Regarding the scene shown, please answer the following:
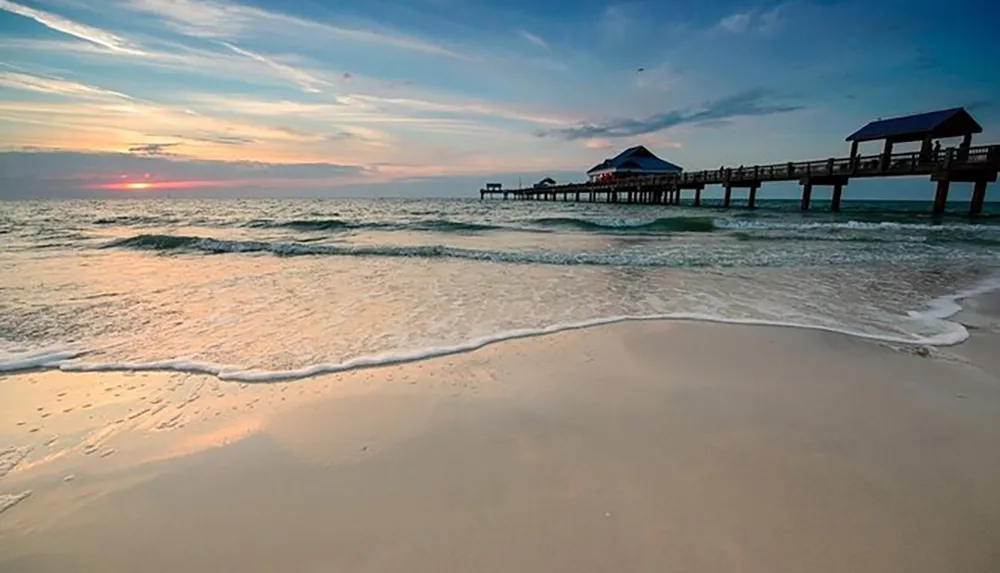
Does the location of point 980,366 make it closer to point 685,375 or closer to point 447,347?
point 685,375

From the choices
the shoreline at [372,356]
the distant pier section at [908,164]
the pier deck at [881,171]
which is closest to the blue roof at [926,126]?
the distant pier section at [908,164]

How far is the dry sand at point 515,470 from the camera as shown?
1.98 metres

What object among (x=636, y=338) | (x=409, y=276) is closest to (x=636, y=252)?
(x=409, y=276)

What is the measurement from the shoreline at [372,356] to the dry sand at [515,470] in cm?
18

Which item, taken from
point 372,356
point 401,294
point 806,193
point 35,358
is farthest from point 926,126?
point 35,358

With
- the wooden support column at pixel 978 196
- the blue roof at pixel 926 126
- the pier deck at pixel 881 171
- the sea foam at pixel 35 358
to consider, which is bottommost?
the sea foam at pixel 35 358

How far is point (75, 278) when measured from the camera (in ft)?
28.6

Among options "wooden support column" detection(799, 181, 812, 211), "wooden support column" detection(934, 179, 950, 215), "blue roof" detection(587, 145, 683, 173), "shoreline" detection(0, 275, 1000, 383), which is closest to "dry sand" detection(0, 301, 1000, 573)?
"shoreline" detection(0, 275, 1000, 383)

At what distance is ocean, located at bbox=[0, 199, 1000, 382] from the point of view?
476cm

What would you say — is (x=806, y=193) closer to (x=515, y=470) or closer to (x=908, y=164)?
(x=908, y=164)

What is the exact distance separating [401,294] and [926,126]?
1266 inches

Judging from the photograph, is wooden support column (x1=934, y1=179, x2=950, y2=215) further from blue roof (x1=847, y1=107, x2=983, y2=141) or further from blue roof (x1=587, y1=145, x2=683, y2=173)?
blue roof (x1=587, y1=145, x2=683, y2=173)

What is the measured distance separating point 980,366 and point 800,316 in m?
1.88

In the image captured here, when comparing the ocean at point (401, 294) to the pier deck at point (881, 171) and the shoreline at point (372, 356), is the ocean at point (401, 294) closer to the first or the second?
the shoreline at point (372, 356)
